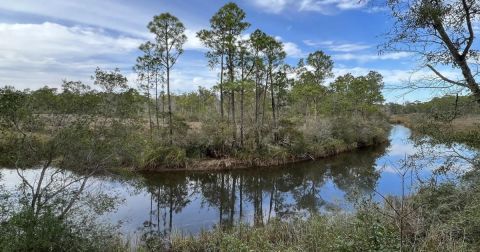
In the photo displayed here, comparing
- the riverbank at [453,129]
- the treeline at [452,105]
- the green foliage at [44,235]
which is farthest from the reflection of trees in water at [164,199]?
the treeline at [452,105]

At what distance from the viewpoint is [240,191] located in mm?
19719

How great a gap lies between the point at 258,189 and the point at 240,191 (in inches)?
43.3

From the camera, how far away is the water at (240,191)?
44.8 ft

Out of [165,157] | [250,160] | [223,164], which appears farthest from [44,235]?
[250,160]

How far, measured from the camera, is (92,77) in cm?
1338

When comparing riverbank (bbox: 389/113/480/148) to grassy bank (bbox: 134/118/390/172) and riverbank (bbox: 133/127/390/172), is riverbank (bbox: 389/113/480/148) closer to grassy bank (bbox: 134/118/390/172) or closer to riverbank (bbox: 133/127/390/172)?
grassy bank (bbox: 134/118/390/172)

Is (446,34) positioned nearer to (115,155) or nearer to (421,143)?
(421,143)

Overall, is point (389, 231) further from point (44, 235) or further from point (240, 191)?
point (240, 191)

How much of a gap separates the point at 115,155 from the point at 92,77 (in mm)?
3488

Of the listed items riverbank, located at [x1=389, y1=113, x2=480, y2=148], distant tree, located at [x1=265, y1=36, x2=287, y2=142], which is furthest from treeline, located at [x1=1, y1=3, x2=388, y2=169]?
riverbank, located at [x1=389, y1=113, x2=480, y2=148]

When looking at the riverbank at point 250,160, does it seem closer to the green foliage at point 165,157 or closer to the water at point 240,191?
the green foliage at point 165,157

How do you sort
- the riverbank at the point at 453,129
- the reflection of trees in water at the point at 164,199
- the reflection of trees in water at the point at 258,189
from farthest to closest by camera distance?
1. the reflection of trees in water at the point at 258,189
2. the reflection of trees in water at the point at 164,199
3. the riverbank at the point at 453,129

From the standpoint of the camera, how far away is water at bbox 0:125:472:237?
1366 cm

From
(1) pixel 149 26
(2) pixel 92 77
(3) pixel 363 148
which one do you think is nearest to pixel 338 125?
(3) pixel 363 148
